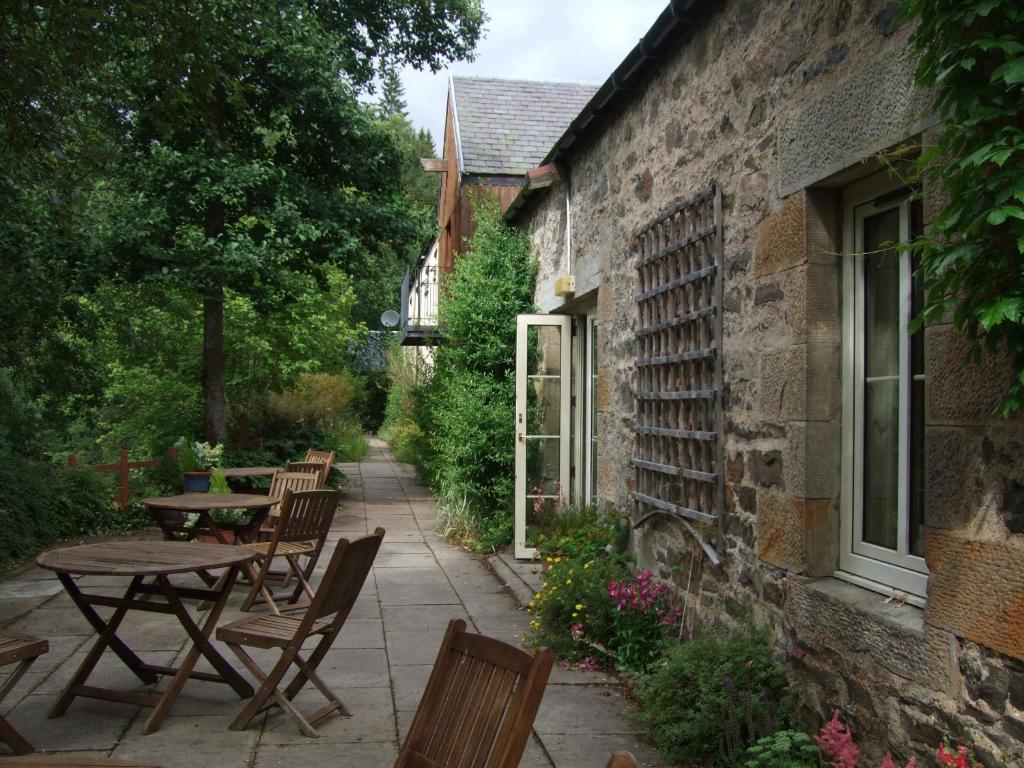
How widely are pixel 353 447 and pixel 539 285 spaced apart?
11319mm

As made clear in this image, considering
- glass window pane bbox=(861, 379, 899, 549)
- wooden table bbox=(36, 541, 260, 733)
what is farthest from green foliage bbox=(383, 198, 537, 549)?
glass window pane bbox=(861, 379, 899, 549)

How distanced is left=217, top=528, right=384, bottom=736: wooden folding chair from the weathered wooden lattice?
161 centimetres

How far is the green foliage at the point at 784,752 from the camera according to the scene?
313cm

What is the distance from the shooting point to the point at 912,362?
10.4ft

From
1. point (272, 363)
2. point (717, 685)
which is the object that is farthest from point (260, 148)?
point (717, 685)

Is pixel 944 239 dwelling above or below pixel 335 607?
above

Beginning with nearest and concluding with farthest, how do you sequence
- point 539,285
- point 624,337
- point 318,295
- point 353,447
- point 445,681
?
point 445,681
point 624,337
point 539,285
point 318,295
point 353,447

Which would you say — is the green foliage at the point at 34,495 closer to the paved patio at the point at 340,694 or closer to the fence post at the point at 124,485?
the fence post at the point at 124,485

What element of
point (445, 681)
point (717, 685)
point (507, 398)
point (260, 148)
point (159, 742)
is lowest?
point (159, 742)

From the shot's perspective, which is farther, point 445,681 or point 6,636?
point 6,636

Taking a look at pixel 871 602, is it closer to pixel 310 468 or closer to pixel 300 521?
pixel 300 521

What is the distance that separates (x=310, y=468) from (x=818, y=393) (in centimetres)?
496

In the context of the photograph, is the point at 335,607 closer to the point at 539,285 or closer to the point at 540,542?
the point at 540,542

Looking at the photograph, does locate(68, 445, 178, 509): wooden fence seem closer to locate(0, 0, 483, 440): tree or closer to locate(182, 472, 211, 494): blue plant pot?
locate(0, 0, 483, 440): tree
